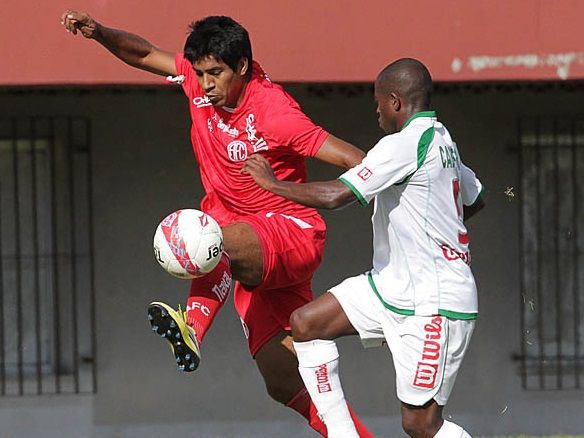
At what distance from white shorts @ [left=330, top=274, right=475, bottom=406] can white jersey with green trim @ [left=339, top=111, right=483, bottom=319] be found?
0.15 ft

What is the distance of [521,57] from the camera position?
29.0 feet

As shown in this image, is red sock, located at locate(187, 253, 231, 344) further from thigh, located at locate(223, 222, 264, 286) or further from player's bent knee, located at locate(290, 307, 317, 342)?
player's bent knee, located at locate(290, 307, 317, 342)

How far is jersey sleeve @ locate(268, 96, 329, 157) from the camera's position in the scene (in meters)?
6.89

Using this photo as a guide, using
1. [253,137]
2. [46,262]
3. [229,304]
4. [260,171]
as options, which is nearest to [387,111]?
[260,171]

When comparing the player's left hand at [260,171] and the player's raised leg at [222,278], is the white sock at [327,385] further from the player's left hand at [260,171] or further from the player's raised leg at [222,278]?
the player's left hand at [260,171]

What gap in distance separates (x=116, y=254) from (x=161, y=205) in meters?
0.49

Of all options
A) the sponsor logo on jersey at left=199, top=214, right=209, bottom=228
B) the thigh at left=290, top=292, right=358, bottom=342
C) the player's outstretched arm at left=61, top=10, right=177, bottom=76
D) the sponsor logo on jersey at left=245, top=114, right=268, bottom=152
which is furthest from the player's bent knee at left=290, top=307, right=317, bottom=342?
the player's outstretched arm at left=61, top=10, right=177, bottom=76

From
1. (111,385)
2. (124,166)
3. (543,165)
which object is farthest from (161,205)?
(543,165)

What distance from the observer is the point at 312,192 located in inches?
250

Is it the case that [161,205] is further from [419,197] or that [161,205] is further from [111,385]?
[419,197]

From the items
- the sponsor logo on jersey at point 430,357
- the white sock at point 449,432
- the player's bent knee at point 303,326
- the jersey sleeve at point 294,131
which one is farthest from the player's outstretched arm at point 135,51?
the white sock at point 449,432

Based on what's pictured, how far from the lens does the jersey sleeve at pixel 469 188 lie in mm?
6902

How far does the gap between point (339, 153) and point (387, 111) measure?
0.40m

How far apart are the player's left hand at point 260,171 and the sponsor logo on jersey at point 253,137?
56 centimetres
